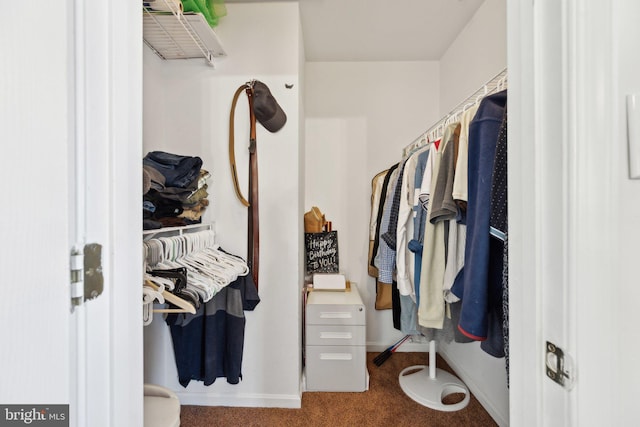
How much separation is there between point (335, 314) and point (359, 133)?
152cm

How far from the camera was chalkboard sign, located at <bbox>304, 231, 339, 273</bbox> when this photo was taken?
222 centimetres

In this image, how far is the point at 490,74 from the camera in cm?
160

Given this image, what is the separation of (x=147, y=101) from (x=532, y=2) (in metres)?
1.75

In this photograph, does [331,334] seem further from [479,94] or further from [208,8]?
[208,8]

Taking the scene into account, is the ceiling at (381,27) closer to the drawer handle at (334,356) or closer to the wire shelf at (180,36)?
the wire shelf at (180,36)

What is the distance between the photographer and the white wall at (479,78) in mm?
1503

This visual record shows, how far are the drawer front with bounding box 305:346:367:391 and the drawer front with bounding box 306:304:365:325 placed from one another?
166 millimetres

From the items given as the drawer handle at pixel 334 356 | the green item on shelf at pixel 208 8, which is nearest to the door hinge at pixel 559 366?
the drawer handle at pixel 334 356
